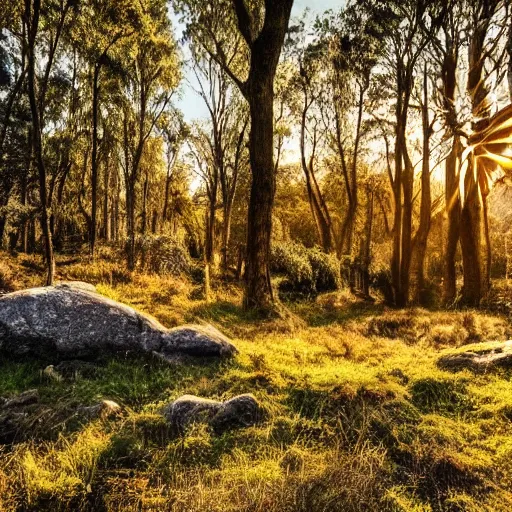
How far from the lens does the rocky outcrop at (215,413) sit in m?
3.79

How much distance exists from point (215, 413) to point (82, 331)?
272 cm

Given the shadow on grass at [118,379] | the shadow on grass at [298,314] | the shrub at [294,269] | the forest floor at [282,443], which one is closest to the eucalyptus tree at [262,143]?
the shadow on grass at [298,314]

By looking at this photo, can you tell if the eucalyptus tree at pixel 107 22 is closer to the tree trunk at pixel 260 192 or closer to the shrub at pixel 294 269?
the tree trunk at pixel 260 192

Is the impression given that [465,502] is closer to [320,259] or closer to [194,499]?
[194,499]

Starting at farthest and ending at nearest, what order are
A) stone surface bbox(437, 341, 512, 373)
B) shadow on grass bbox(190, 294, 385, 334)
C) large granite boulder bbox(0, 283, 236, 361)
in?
shadow on grass bbox(190, 294, 385, 334)
large granite boulder bbox(0, 283, 236, 361)
stone surface bbox(437, 341, 512, 373)

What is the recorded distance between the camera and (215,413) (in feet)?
12.7

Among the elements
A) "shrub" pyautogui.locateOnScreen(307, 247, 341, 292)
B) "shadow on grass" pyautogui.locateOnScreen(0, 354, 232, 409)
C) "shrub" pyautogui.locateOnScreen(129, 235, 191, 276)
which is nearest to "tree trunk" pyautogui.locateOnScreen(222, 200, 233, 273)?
"shrub" pyautogui.locateOnScreen(129, 235, 191, 276)

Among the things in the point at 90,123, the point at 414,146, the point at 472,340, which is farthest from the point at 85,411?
the point at 90,123

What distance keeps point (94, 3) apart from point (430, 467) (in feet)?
49.1

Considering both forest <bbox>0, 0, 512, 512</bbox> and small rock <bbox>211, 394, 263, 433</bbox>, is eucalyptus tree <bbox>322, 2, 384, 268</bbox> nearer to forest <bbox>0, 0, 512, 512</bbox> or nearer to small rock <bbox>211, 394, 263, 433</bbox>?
forest <bbox>0, 0, 512, 512</bbox>

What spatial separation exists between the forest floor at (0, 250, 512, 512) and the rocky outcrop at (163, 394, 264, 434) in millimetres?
120

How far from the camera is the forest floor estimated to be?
2784 millimetres

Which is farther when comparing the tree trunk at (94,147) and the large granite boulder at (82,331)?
the tree trunk at (94,147)

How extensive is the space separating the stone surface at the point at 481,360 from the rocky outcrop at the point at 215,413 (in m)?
2.86
